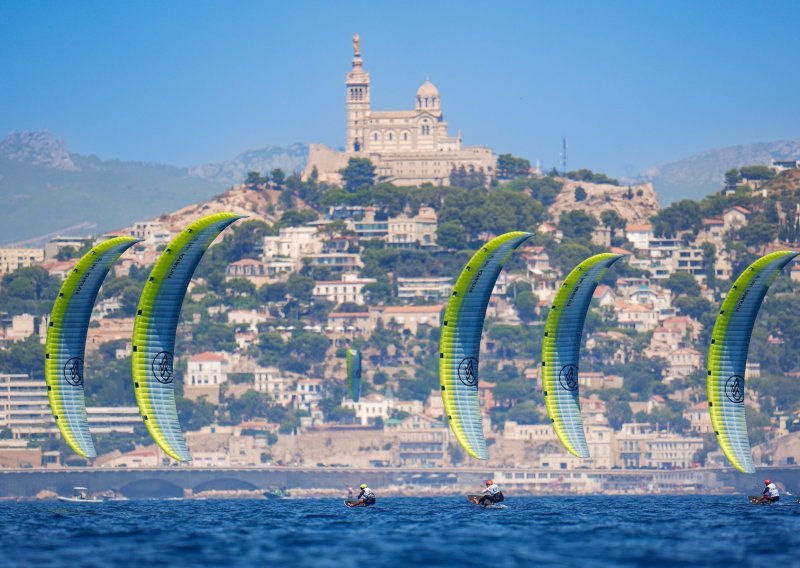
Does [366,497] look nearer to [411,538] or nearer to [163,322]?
[163,322]

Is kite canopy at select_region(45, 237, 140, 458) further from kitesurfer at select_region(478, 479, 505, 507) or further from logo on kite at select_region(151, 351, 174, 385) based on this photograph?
kitesurfer at select_region(478, 479, 505, 507)

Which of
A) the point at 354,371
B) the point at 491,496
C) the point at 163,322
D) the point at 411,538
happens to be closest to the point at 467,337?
the point at 491,496

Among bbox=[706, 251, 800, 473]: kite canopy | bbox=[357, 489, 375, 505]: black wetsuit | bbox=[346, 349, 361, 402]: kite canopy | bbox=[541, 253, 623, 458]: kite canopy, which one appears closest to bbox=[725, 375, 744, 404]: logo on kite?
bbox=[706, 251, 800, 473]: kite canopy

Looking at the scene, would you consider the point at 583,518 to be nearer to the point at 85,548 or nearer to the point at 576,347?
the point at 576,347

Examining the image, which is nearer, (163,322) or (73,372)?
(163,322)

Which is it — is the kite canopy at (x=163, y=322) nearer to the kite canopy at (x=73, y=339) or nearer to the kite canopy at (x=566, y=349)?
the kite canopy at (x=73, y=339)

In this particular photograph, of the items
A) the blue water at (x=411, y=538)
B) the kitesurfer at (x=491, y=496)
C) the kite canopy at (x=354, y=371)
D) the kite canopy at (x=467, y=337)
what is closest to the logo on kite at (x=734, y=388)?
the blue water at (x=411, y=538)

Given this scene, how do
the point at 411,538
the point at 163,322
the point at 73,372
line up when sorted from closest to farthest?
1. the point at 411,538
2. the point at 163,322
3. the point at 73,372

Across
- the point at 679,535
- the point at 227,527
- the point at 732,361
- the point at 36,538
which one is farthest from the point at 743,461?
the point at 36,538
